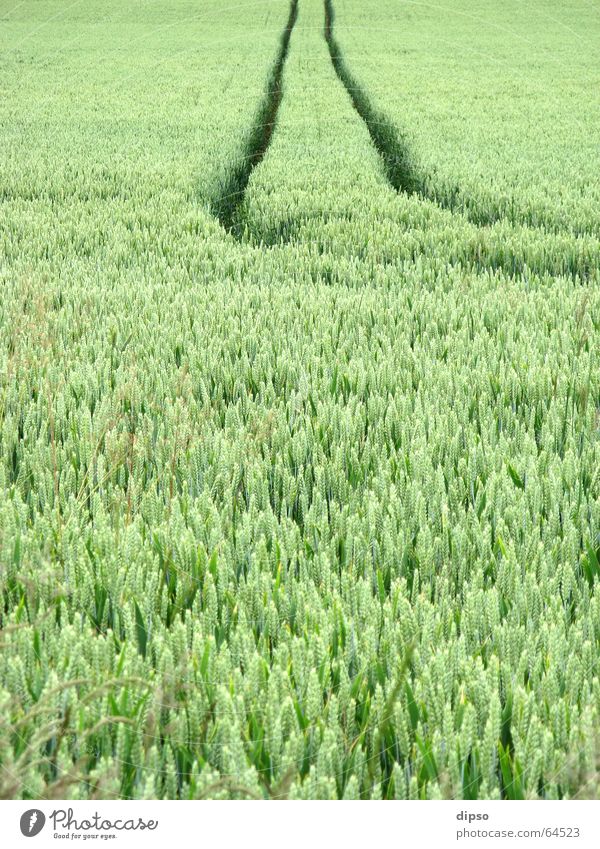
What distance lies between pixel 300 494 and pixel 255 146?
8.76 meters

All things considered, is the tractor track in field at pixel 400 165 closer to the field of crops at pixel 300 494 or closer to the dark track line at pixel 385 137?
the dark track line at pixel 385 137

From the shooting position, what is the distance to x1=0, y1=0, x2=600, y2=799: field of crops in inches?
47.8

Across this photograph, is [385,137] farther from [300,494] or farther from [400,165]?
[300,494]

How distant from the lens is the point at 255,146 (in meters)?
10.1

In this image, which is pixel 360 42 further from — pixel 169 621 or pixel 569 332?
pixel 169 621

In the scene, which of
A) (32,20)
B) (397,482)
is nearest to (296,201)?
(397,482)
